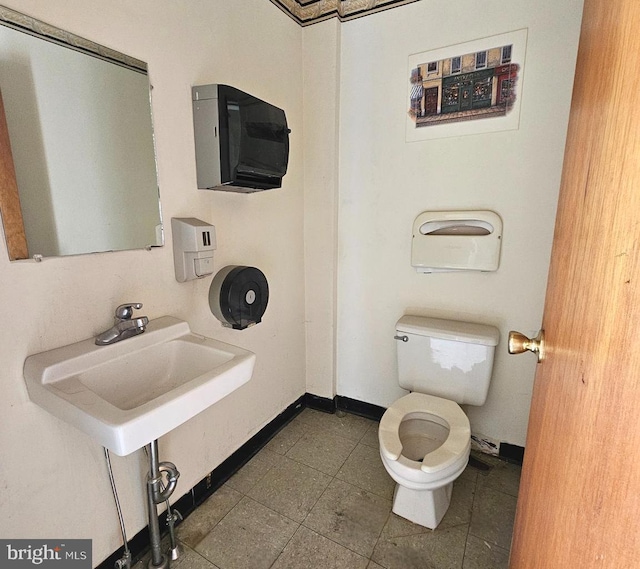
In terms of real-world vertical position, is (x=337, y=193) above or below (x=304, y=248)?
above

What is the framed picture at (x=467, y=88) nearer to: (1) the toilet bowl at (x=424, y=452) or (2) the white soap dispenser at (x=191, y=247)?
(2) the white soap dispenser at (x=191, y=247)

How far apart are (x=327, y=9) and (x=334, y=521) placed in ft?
7.74

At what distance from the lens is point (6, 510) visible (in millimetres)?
892

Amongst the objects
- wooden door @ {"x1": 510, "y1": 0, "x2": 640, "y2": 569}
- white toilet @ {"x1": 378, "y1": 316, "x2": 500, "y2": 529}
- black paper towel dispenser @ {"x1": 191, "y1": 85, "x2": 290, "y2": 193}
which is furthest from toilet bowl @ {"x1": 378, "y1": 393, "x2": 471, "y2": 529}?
black paper towel dispenser @ {"x1": 191, "y1": 85, "x2": 290, "y2": 193}

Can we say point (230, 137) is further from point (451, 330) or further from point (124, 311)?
point (451, 330)

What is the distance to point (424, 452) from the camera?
1.46 metres

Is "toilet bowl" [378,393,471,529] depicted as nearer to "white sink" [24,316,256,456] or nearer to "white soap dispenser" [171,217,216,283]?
"white sink" [24,316,256,456]

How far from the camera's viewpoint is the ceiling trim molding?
5.38 feet

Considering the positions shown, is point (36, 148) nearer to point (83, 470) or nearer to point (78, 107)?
point (78, 107)

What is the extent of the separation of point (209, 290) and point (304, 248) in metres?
0.73

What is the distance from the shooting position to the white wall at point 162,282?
90 cm

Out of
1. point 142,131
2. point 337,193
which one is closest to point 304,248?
point 337,193

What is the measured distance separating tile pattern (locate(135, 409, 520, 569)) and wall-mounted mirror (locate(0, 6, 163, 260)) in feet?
3.79

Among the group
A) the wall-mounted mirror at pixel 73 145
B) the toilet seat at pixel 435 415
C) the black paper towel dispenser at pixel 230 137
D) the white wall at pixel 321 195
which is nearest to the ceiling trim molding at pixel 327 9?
the white wall at pixel 321 195
